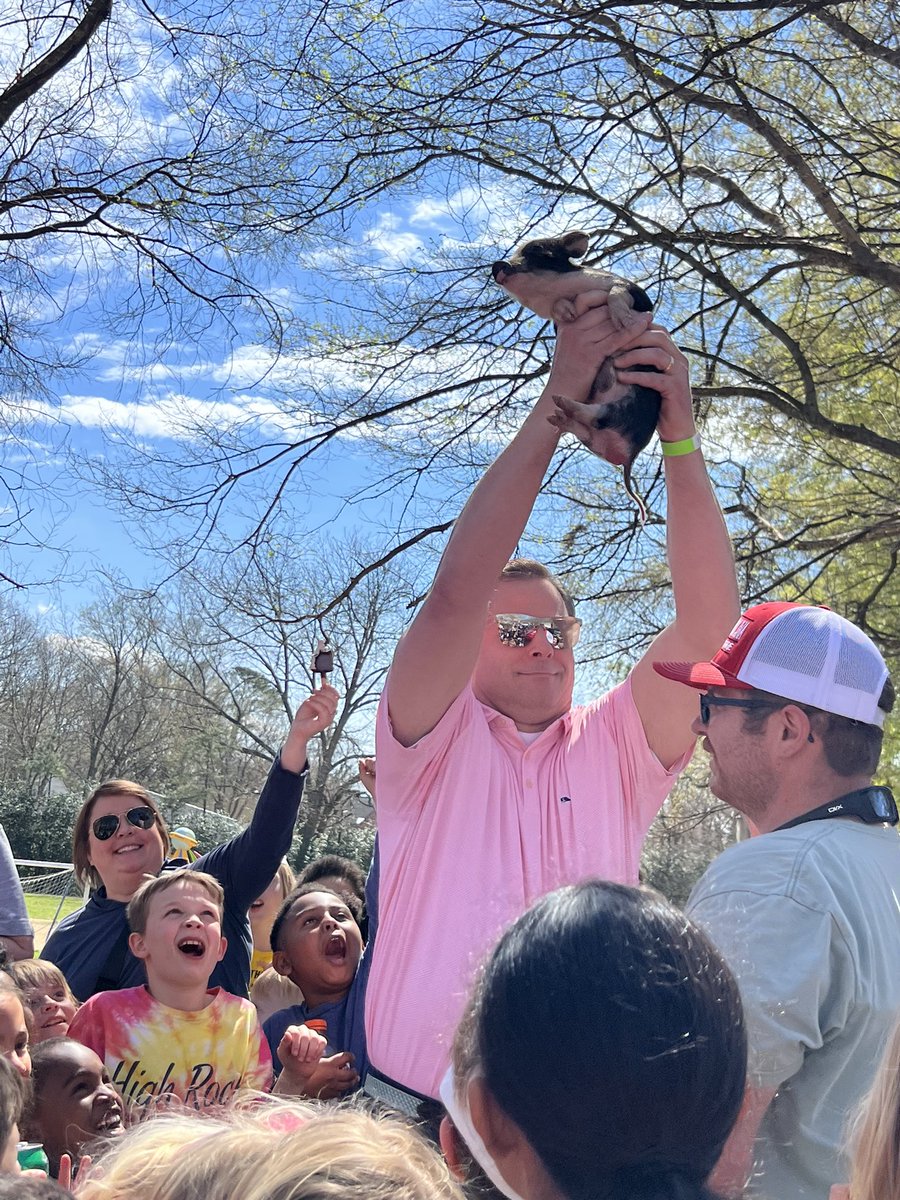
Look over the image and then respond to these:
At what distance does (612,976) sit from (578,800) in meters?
1.16

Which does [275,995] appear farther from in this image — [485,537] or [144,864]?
[485,537]

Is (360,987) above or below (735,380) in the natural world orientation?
below

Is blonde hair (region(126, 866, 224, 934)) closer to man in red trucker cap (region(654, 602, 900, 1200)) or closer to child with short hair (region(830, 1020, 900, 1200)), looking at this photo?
man in red trucker cap (region(654, 602, 900, 1200))

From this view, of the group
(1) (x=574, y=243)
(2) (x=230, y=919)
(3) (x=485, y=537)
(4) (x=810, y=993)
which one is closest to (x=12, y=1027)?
(2) (x=230, y=919)

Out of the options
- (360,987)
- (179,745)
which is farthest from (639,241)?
(179,745)

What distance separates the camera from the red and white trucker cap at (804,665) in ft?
6.52

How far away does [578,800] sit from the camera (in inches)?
89.0

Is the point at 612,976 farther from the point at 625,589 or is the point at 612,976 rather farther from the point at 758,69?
the point at 625,589

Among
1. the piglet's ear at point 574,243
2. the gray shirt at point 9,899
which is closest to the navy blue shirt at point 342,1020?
the gray shirt at point 9,899

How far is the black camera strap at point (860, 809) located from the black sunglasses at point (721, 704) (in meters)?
0.19

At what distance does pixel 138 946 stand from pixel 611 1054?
2.55 m

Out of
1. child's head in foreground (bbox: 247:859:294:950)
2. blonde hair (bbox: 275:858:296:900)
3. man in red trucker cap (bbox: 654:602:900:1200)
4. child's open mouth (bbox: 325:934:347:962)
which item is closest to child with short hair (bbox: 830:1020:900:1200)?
man in red trucker cap (bbox: 654:602:900:1200)

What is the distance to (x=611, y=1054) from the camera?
1.07 m

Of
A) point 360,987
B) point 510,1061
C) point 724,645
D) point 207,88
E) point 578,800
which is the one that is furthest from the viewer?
point 207,88
